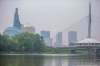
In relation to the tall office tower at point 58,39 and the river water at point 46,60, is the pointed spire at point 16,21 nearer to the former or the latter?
the river water at point 46,60

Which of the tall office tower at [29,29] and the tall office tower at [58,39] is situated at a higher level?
the tall office tower at [29,29]

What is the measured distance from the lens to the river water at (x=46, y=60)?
237 cm

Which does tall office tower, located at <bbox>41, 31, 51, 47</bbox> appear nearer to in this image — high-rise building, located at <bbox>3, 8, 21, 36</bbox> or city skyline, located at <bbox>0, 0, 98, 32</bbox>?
city skyline, located at <bbox>0, 0, 98, 32</bbox>

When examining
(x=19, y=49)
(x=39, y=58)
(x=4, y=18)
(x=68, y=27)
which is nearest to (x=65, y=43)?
(x=68, y=27)

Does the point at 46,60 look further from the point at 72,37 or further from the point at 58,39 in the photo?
the point at 72,37

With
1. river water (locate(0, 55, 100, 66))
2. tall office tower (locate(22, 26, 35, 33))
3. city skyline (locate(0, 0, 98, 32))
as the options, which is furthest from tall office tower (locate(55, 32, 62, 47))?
tall office tower (locate(22, 26, 35, 33))

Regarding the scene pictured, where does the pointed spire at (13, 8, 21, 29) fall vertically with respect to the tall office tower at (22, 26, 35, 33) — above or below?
above

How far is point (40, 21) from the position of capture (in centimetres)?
245

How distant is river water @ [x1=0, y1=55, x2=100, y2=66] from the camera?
7.77ft

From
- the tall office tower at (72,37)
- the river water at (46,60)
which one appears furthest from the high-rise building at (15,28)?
the tall office tower at (72,37)

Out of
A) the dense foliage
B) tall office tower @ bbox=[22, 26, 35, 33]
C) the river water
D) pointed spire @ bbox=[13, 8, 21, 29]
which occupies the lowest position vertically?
the river water

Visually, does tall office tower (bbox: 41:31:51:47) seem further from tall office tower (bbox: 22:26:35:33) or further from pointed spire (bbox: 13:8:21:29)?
pointed spire (bbox: 13:8:21:29)

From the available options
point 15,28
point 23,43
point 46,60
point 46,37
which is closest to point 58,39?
point 46,37

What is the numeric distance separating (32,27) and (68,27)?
44 cm
